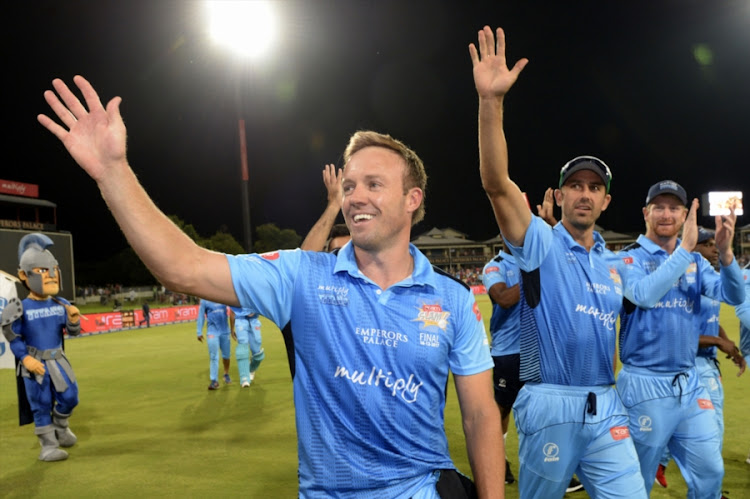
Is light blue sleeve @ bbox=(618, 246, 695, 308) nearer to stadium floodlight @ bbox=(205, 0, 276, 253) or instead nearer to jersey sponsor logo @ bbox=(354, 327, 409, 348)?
jersey sponsor logo @ bbox=(354, 327, 409, 348)

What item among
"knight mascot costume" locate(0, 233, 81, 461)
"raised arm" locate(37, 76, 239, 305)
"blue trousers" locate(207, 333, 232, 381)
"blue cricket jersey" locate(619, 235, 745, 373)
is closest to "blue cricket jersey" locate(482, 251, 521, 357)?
"blue cricket jersey" locate(619, 235, 745, 373)

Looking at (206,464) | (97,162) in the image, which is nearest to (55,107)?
(97,162)

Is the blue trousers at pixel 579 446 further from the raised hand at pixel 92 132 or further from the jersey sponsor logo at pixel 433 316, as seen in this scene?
the raised hand at pixel 92 132

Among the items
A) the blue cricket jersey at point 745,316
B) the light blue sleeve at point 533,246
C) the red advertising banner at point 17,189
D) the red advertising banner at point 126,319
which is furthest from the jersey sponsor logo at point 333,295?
the red advertising banner at point 17,189

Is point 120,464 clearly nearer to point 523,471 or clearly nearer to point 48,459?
point 48,459

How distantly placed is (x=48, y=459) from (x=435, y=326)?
6960mm

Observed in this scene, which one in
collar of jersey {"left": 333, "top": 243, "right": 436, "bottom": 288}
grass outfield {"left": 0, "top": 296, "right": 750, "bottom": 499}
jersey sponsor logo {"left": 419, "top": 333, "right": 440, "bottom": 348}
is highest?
collar of jersey {"left": 333, "top": 243, "right": 436, "bottom": 288}

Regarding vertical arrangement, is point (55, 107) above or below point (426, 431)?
above

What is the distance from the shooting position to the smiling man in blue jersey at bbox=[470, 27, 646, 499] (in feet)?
12.0

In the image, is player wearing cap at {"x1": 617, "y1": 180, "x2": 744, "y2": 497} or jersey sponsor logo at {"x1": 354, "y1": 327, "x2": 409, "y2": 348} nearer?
jersey sponsor logo at {"x1": 354, "y1": 327, "x2": 409, "y2": 348}

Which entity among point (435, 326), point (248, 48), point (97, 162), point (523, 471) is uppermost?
point (248, 48)

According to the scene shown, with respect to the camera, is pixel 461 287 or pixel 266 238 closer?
pixel 461 287

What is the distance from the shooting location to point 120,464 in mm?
7184

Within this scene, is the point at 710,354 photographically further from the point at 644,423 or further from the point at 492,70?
the point at 492,70
